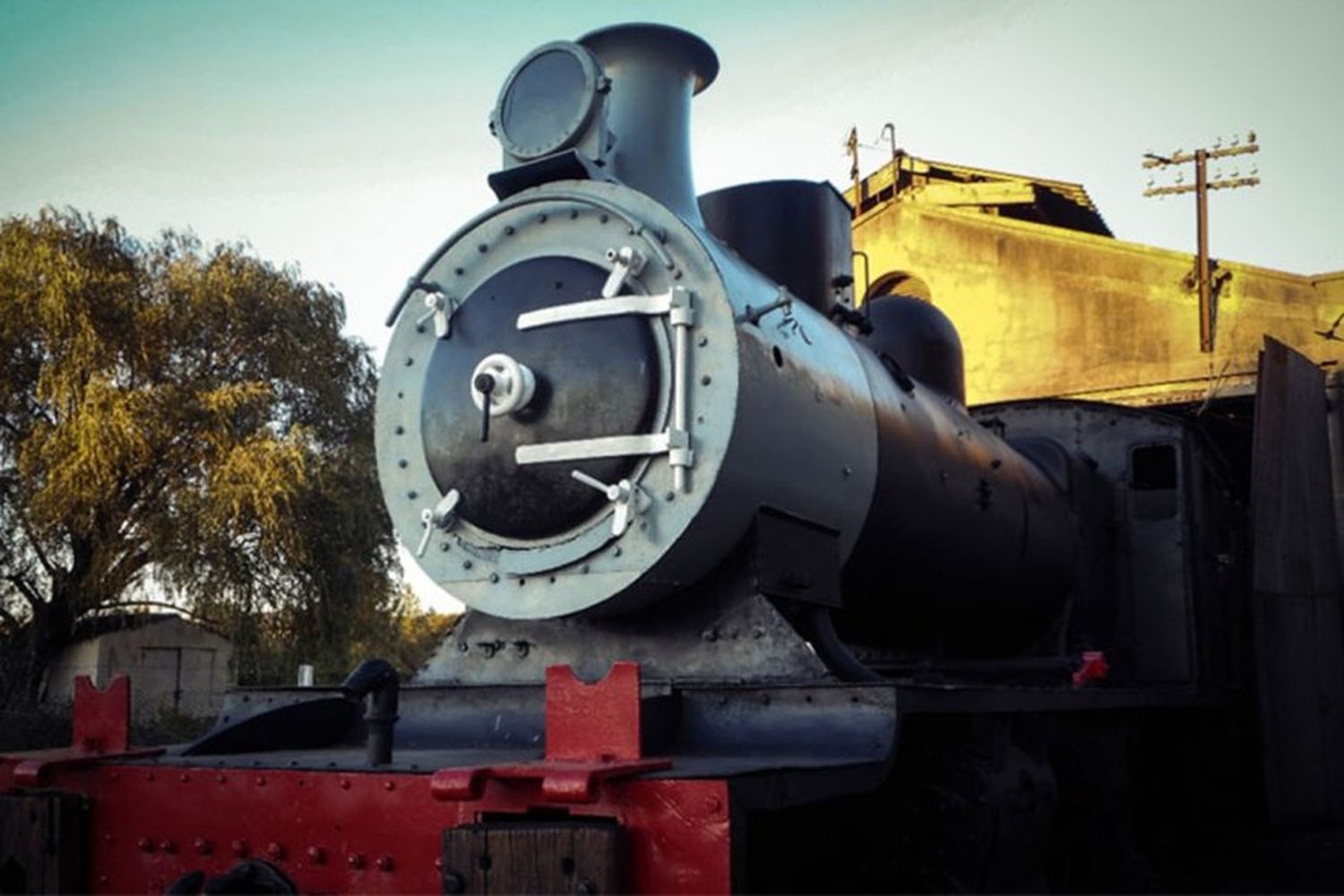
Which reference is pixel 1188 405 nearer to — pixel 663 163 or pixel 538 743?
pixel 663 163

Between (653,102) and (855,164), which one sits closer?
(653,102)

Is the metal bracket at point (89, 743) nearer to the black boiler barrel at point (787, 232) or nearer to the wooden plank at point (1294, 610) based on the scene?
the black boiler barrel at point (787, 232)

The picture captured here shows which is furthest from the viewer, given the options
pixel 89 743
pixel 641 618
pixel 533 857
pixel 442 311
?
pixel 442 311

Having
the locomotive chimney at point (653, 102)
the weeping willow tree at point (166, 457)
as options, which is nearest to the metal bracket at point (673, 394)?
the locomotive chimney at point (653, 102)

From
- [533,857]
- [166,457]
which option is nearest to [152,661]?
[166,457]

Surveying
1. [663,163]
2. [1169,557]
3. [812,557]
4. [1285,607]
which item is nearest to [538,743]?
[812,557]

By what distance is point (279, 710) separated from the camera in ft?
12.8

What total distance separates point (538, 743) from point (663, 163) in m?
2.10

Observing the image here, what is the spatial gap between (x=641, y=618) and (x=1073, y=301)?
1495 cm

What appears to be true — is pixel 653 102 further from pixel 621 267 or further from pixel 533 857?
pixel 533 857

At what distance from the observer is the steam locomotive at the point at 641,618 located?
116 inches

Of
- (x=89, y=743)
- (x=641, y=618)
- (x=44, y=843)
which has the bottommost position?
(x=44, y=843)

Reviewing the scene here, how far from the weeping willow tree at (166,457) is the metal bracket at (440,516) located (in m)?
10.8

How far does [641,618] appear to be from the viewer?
4.08 m
